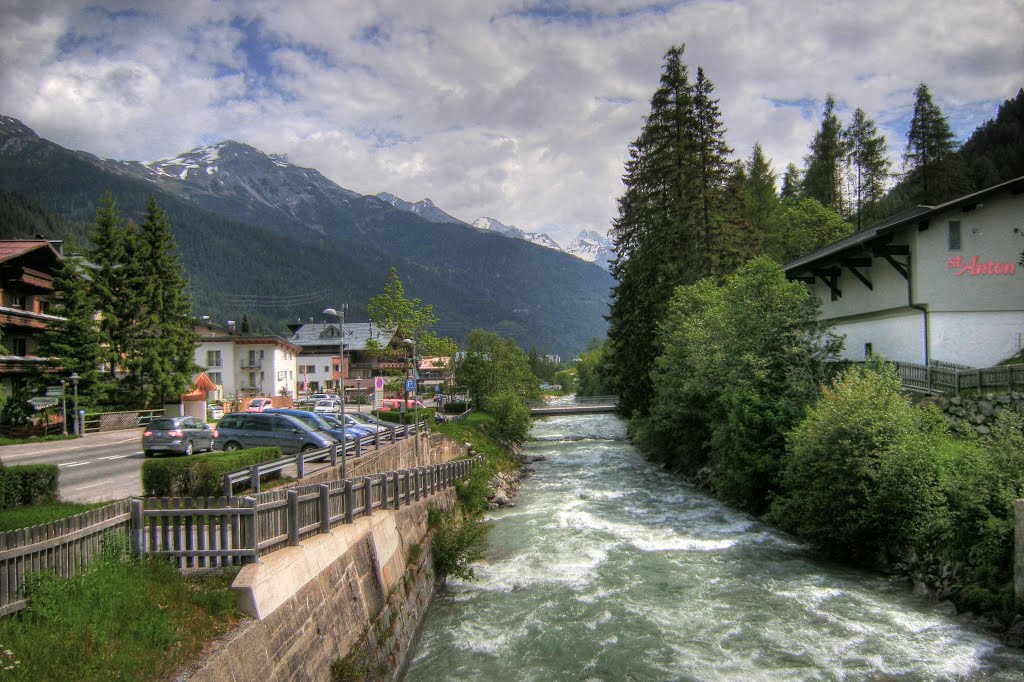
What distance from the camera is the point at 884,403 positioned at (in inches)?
753

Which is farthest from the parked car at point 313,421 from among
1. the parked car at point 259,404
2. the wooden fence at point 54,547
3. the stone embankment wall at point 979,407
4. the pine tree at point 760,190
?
the pine tree at point 760,190

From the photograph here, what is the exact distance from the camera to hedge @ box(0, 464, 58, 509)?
1203 cm

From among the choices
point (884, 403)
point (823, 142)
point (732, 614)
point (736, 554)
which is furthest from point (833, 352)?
point (823, 142)

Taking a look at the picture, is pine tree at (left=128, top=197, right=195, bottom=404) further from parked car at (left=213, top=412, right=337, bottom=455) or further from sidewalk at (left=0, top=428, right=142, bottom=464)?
parked car at (left=213, top=412, right=337, bottom=455)

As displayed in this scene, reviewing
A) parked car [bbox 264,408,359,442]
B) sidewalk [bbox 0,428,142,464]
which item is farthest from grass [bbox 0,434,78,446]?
parked car [bbox 264,408,359,442]

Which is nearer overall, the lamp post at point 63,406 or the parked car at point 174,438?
the parked car at point 174,438

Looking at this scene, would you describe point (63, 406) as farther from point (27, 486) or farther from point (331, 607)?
point (331, 607)

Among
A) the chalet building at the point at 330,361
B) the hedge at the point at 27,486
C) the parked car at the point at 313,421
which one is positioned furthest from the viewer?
the chalet building at the point at 330,361

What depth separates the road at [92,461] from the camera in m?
17.8

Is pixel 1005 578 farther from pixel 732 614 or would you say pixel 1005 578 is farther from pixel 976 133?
pixel 976 133

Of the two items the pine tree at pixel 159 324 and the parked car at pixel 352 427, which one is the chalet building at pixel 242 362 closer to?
the pine tree at pixel 159 324

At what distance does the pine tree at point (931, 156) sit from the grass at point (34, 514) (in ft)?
211

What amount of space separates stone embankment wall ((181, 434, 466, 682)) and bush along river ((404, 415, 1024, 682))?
3.52 feet

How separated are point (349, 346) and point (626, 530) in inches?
3256
